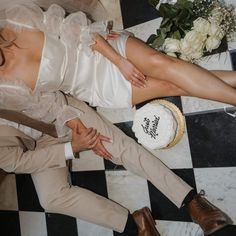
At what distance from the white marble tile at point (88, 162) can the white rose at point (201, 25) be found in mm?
1157

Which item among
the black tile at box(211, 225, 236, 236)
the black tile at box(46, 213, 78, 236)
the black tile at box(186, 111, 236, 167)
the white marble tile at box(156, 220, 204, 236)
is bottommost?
the black tile at box(46, 213, 78, 236)

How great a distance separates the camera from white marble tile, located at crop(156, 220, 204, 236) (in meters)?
1.97

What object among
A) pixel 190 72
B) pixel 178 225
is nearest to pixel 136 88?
pixel 190 72

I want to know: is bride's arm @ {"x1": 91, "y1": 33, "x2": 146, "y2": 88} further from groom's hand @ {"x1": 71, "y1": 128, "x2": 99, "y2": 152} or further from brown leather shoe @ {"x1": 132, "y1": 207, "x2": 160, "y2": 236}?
brown leather shoe @ {"x1": 132, "y1": 207, "x2": 160, "y2": 236}

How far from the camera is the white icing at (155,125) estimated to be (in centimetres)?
188

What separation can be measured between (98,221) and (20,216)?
3.26ft

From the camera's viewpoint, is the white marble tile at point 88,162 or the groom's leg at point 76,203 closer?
the groom's leg at point 76,203

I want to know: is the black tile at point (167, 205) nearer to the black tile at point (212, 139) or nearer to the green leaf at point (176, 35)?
the black tile at point (212, 139)

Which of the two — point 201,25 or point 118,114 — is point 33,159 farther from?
point 201,25

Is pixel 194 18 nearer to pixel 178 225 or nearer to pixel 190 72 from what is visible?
pixel 190 72

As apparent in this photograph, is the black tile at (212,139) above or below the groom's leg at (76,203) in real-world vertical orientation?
above

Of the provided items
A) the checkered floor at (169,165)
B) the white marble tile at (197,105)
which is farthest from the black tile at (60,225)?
the white marble tile at (197,105)

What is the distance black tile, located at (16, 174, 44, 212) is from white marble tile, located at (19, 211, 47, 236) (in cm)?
5

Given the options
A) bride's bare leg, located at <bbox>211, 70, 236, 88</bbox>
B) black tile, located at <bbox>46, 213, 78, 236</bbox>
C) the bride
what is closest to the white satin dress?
the bride
